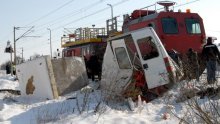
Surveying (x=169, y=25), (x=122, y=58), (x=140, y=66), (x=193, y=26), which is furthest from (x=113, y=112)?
(x=193, y=26)

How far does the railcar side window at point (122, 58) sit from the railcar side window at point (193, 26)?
12.3ft

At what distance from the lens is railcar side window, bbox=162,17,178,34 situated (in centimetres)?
1474

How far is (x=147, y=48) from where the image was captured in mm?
11633

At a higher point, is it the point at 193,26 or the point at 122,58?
the point at 193,26

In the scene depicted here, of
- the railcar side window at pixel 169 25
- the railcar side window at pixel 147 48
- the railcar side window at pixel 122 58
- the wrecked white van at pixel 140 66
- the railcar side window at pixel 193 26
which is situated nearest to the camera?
the wrecked white van at pixel 140 66

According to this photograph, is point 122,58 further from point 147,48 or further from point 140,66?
point 147,48

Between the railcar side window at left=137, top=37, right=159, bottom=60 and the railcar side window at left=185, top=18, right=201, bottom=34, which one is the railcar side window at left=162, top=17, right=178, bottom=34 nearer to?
the railcar side window at left=185, top=18, right=201, bottom=34

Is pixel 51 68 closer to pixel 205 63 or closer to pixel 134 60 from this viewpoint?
pixel 134 60

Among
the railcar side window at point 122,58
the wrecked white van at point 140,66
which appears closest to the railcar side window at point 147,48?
the wrecked white van at point 140,66

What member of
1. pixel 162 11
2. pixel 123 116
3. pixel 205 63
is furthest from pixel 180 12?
pixel 123 116

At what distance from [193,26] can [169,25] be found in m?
1.25

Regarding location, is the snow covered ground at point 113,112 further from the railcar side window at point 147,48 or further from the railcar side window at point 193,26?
the railcar side window at point 193,26

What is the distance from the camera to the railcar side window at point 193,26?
50.8 feet

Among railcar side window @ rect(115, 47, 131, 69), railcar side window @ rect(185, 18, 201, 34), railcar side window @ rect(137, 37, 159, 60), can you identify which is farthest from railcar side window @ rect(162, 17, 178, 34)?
railcar side window @ rect(137, 37, 159, 60)
